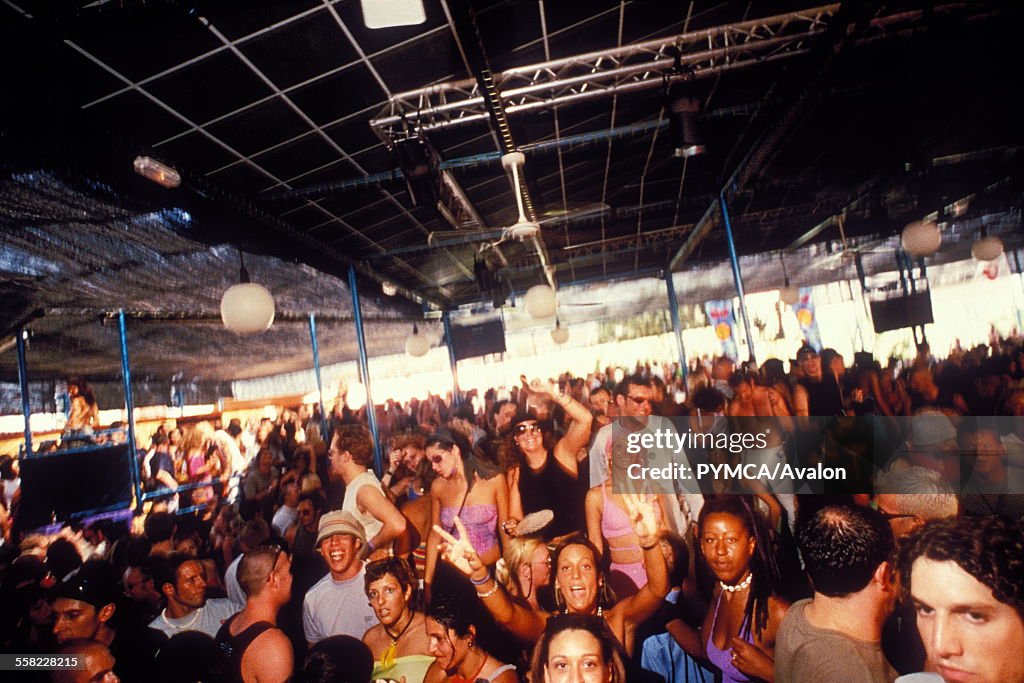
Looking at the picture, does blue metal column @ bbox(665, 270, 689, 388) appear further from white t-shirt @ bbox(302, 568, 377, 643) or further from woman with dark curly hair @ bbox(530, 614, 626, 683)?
white t-shirt @ bbox(302, 568, 377, 643)

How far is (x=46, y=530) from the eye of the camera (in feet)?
10.5

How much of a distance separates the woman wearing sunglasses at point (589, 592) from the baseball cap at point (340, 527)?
2.18ft

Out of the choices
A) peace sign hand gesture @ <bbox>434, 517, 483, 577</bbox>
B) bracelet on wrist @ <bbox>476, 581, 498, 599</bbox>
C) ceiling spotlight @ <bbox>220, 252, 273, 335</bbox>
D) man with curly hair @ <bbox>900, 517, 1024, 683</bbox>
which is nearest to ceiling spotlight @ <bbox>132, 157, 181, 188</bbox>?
ceiling spotlight @ <bbox>220, 252, 273, 335</bbox>

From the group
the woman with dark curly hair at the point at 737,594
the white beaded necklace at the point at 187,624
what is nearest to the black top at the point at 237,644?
the white beaded necklace at the point at 187,624

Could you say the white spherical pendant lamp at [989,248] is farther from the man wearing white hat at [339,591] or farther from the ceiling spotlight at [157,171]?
the ceiling spotlight at [157,171]

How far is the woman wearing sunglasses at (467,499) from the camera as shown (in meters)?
2.34

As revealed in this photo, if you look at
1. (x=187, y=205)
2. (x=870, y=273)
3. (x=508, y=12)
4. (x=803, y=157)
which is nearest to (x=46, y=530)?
(x=187, y=205)

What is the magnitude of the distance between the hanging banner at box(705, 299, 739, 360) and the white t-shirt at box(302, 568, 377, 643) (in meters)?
8.59

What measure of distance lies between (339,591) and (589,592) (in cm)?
124

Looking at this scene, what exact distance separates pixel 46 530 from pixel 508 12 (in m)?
4.27

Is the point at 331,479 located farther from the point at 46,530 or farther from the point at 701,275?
the point at 701,275

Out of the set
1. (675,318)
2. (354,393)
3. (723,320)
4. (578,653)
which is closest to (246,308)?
(578,653)

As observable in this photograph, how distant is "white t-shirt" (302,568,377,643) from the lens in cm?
237

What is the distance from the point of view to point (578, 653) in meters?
2.03
